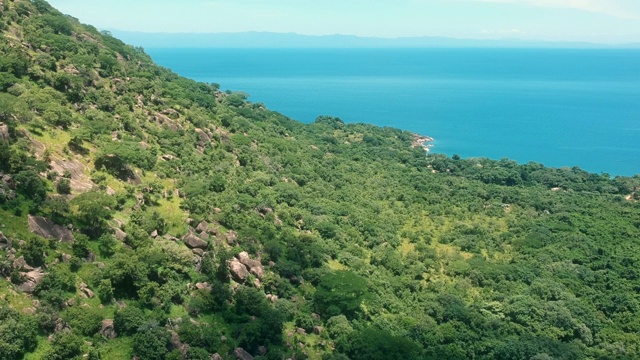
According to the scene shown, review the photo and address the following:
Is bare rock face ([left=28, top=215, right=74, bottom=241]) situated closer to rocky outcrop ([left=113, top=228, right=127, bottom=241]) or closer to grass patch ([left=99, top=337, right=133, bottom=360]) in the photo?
rocky outcrop ([left=113, top=228, right=127, bottom=241])

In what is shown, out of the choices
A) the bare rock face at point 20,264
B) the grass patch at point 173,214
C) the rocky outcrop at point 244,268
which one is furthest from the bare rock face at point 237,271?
the bare rock face at point 20,264

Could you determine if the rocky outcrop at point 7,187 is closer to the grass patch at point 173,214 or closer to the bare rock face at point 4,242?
the bare rock face at point 4,242

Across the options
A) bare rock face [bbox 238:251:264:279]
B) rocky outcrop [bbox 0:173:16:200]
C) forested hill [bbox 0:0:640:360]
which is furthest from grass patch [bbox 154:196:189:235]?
rocky outcrop [bbox 0:173:16:200]

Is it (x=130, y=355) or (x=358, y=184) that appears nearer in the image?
(x=130, y=355)

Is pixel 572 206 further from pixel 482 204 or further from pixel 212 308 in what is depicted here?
pixel 212 308

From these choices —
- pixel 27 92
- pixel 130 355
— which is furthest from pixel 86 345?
pixel 27 92

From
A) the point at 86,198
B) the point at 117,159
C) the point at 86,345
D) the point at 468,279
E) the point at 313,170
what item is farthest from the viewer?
the point at 313,170

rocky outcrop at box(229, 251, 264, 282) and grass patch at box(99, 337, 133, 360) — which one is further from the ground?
rocky outcrop at box(229, 251, 264, 282)
